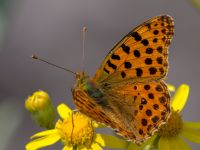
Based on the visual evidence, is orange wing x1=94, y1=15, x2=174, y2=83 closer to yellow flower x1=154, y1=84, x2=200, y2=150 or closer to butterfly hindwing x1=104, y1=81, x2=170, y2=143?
butterfly hindwing x1=104, y1=81, x2=170, y2=143

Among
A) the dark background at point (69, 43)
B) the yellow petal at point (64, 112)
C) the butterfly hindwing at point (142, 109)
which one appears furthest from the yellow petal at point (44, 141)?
the dark background at point (69, 43)

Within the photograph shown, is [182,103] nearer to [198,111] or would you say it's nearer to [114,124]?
[114,124]

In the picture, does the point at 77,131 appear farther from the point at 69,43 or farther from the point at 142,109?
the point at 69,43

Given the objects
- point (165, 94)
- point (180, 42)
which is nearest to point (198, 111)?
point (180, 42)

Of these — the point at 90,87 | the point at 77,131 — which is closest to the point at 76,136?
the point at 77,131

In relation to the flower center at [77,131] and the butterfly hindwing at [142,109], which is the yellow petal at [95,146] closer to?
the flower center at [77,131]
